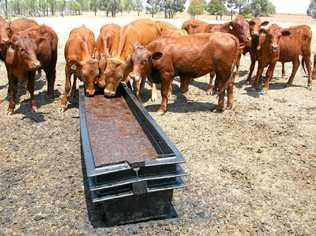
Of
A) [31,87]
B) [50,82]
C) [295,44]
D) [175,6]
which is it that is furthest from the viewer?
[175,6]

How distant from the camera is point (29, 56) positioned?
666 centimetres

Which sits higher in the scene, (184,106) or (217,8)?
(217,8)

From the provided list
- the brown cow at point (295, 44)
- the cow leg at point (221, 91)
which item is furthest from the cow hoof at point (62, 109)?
the brown cow at point (295, 44)

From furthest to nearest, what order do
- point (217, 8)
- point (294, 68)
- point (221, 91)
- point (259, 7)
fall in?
point (259, 7) < point (217, 8) < point (294, 68) < point (221, 91)

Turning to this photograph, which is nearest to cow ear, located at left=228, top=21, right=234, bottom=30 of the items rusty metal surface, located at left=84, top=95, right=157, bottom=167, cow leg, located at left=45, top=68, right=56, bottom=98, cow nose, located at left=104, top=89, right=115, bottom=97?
rusty metal surface, located at left=84, top=95, right=157, bottom=167

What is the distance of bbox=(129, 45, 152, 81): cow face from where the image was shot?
22.8ft

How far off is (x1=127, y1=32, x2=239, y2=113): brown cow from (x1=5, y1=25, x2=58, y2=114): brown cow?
2105 mm

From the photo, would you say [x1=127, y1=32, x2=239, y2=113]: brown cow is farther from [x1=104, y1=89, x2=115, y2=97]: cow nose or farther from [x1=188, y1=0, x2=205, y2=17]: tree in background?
[x1=188, y1=0, x2=205, y2=17]: tree in background

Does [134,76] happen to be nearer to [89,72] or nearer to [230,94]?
[89,72]

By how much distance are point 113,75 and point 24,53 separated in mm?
1622

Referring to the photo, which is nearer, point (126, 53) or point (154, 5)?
point (126, 53)

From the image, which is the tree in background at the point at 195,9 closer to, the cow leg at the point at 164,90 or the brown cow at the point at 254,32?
the brown cow at the point at 254,32

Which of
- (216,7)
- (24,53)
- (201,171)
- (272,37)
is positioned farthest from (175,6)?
(201,171)

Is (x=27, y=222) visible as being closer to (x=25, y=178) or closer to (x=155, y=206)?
(x=25, y=178)
